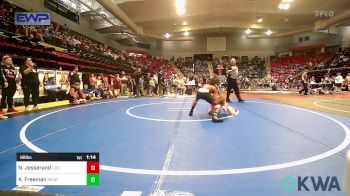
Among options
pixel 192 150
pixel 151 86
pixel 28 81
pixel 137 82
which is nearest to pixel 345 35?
pixel 151 86

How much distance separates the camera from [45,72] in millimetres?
10953

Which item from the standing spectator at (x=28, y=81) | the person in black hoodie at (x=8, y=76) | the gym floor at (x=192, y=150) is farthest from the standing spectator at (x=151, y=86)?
the gym floor at (x=192, y=150)

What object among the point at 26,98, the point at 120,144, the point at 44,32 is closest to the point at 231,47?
the point at 44,32

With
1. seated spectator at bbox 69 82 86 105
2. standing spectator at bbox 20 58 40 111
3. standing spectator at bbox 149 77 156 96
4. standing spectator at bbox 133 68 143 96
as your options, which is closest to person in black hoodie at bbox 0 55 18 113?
standing spectator at bbox 20 58 40 111

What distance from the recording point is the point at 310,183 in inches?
86.6

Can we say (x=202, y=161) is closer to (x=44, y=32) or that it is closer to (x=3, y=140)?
(x=3, y=140)

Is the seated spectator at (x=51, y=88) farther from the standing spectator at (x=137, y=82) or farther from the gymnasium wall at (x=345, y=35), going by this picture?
the gymnasium wall at (x=345, y=35)

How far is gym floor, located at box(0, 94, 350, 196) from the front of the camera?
2221 mm

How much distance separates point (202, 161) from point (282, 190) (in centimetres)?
96

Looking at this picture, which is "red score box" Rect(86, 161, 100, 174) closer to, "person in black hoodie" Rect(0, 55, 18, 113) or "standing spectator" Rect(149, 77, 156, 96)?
"person in black hoodie" Rect(0, 55, 18, 113)
